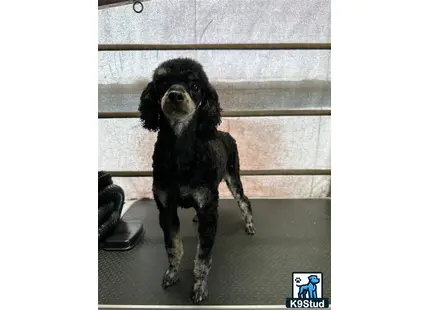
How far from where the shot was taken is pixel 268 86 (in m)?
1.23

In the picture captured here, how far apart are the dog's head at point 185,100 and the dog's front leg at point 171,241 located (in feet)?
0.81

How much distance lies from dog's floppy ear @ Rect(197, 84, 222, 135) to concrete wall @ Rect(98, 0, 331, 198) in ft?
0.18

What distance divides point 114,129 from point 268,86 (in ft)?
1.57

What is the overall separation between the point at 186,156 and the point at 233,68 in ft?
1.00

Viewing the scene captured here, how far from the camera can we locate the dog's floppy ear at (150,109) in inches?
45.6

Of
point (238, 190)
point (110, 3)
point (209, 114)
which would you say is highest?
point (110, 3)

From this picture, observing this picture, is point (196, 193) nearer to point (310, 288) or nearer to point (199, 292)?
point (199, 292)

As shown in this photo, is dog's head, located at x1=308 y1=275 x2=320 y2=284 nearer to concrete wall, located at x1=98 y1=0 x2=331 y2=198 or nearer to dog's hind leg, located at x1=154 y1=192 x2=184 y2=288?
concrete wall, located at x1=98 y1=0 x2=331 y2=198

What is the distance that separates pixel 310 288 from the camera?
3.84 feet

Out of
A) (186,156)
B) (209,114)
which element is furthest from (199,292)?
(209,114)

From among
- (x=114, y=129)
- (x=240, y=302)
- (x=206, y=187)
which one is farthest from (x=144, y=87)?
(x=240, y=302)

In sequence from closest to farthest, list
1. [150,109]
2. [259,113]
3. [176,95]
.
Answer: [176,95] < [150,109] < [259,113]

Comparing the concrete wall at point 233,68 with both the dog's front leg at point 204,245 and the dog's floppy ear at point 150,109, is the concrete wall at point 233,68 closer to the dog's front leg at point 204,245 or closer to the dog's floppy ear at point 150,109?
the dog's floppy ear at point 150,109

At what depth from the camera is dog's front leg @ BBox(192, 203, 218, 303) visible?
1169mm
